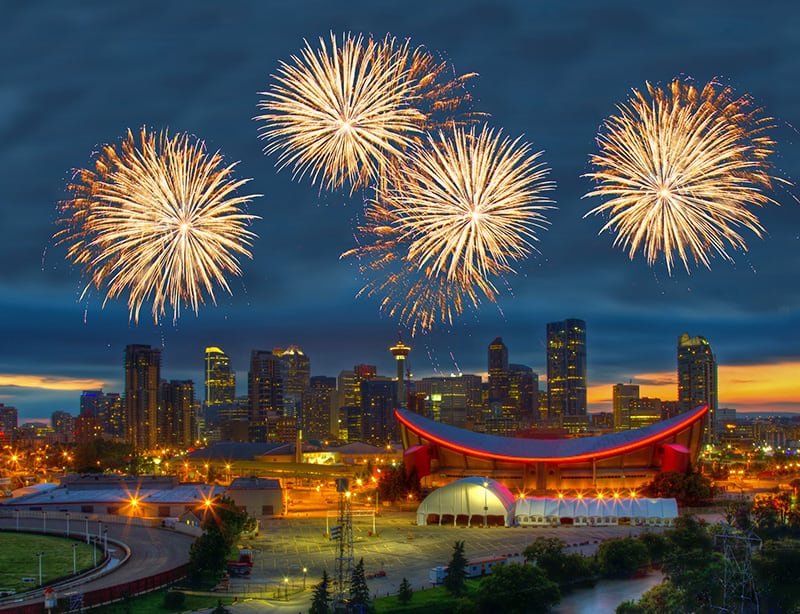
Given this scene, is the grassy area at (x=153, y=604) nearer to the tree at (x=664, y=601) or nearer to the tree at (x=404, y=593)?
the tree at (x=404, y=593)

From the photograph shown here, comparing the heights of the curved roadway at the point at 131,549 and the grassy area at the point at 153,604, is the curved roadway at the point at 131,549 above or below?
below

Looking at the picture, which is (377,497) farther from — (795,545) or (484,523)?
(795,545)

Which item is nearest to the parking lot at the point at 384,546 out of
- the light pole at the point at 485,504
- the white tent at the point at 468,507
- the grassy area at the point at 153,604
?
the light pole at the point at 485,504

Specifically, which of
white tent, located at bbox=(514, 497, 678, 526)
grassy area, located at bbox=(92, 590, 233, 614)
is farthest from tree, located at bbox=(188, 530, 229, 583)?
white tent, located at bbox=(514, 497, 678, 526)

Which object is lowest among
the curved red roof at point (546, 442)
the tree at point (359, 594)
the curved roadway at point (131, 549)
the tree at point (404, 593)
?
the curved roadway at point (131, 549)

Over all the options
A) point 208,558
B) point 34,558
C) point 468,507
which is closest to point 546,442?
point 468,507

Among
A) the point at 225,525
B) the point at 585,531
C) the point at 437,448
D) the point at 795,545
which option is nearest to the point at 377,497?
the point at 437,448

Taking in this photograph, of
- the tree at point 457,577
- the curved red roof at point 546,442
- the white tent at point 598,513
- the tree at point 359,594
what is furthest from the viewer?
the curved red roof at point 546,442

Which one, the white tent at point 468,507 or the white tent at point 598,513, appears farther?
the white tent at point 468,507
